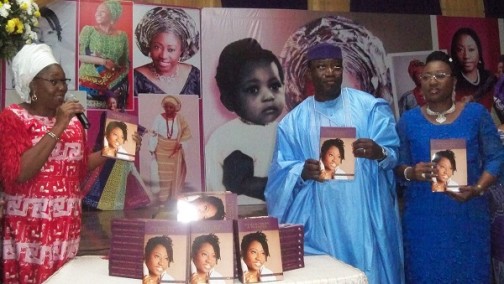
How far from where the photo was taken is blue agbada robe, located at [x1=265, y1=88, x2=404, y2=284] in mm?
2539

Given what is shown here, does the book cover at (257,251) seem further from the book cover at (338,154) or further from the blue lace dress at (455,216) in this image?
the blue lace dress at (455,216)

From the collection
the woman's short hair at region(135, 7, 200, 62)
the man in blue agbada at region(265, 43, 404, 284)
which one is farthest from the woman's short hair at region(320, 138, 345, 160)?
the woman's short hair at region(135, 7, 200, 62)

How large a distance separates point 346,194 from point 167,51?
3225 mm

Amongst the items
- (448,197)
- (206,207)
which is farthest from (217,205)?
(448,197)

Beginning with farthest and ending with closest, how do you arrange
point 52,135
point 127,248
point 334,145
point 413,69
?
point 413,69, point 334,145, point 52,135, point 127,248

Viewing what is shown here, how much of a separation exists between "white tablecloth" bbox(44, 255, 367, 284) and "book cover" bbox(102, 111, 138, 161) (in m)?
0.42

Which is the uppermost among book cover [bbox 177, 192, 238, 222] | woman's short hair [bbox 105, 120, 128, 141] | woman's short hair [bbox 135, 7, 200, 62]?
woman's short hair [bbox 135, 7, 200, 62]

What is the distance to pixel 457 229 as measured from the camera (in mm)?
2527

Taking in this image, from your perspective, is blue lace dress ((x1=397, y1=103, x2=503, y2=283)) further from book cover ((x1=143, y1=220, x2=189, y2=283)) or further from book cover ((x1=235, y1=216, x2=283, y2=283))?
book cover ((x1=143, y1=220, x2=189, y2=283))

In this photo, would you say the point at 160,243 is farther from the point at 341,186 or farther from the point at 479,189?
the point at 479,189

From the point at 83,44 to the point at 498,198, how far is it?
12.1 ft

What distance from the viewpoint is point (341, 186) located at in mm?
2561

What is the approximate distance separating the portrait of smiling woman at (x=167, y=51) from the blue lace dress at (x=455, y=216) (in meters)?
3.09

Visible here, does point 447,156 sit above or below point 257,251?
above
